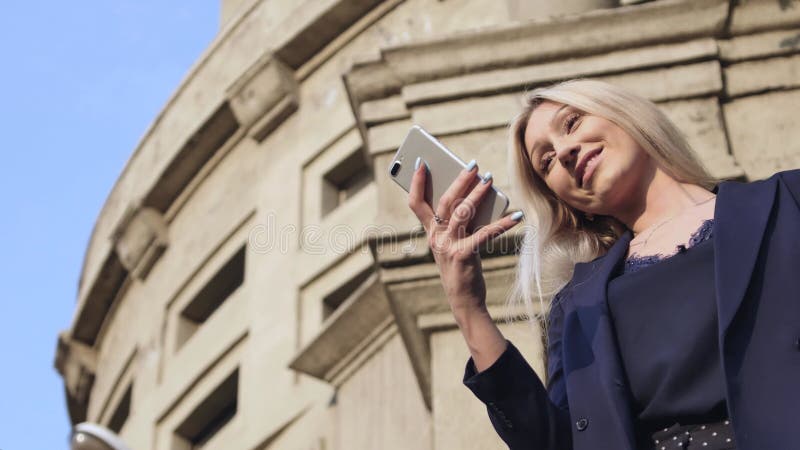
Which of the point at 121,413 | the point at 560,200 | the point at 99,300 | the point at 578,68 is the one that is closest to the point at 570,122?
the point at 560,200

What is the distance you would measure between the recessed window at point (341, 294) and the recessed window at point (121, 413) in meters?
4.69

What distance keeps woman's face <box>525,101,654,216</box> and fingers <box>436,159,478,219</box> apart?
40cm

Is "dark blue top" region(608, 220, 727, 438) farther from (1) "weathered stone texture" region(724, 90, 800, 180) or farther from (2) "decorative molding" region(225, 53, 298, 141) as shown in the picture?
(2) "decorative molding" region(225, 53, 298, 141)

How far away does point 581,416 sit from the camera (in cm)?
364

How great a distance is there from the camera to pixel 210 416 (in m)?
13.8

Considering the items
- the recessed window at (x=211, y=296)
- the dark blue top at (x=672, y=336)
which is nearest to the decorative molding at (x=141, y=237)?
the recessed window at (x=211, y=296)

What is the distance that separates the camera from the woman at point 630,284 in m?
3.41

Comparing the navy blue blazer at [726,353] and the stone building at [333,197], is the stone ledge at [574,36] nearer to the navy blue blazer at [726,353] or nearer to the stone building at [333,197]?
the stone building at [333,197]

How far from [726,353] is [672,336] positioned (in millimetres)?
227

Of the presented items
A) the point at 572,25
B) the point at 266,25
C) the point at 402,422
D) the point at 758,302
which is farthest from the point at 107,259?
the point at 758,302

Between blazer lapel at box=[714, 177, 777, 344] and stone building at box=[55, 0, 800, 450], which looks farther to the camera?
stone building at box=[55, 0, 800, 450]

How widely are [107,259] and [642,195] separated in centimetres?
1316

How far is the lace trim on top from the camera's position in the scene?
3848mm

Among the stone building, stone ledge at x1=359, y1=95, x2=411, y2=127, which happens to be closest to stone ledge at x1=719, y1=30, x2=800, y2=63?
the stone building
